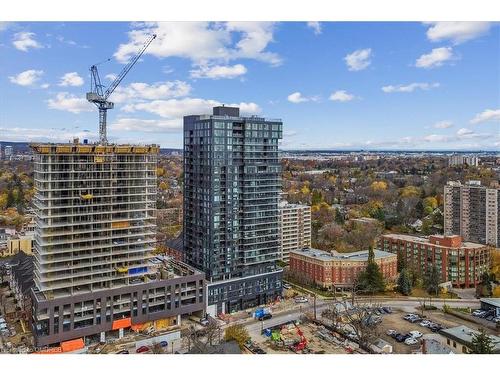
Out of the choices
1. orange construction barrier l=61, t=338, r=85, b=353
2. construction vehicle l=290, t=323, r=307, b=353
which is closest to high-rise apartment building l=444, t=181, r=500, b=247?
construction vehicle l=290, t=323, r=307, b=353

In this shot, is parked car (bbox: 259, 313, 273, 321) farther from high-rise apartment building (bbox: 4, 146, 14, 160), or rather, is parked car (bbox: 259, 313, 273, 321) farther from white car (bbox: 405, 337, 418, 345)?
high-rise apartment building (bbox: 4, 146, 14, 160)

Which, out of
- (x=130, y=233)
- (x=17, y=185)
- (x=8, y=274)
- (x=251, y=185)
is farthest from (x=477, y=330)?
(x=17, y=185)

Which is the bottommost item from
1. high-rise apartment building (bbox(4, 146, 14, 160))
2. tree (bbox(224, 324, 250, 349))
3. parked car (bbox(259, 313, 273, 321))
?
parked car (bbox(259, 313, 273, 321))

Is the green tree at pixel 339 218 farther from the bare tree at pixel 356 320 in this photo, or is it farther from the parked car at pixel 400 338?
the parked car at pixel 400 338

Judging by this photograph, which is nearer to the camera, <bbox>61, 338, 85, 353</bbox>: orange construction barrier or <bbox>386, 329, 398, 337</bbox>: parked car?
<bbox>61, 338, 85, 353</bbox>: orange construction barrier

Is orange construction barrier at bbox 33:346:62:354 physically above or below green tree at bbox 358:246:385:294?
below

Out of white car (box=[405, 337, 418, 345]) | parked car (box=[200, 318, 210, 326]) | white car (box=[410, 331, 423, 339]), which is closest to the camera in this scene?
white car (box=[405, 337, 418, 345])
